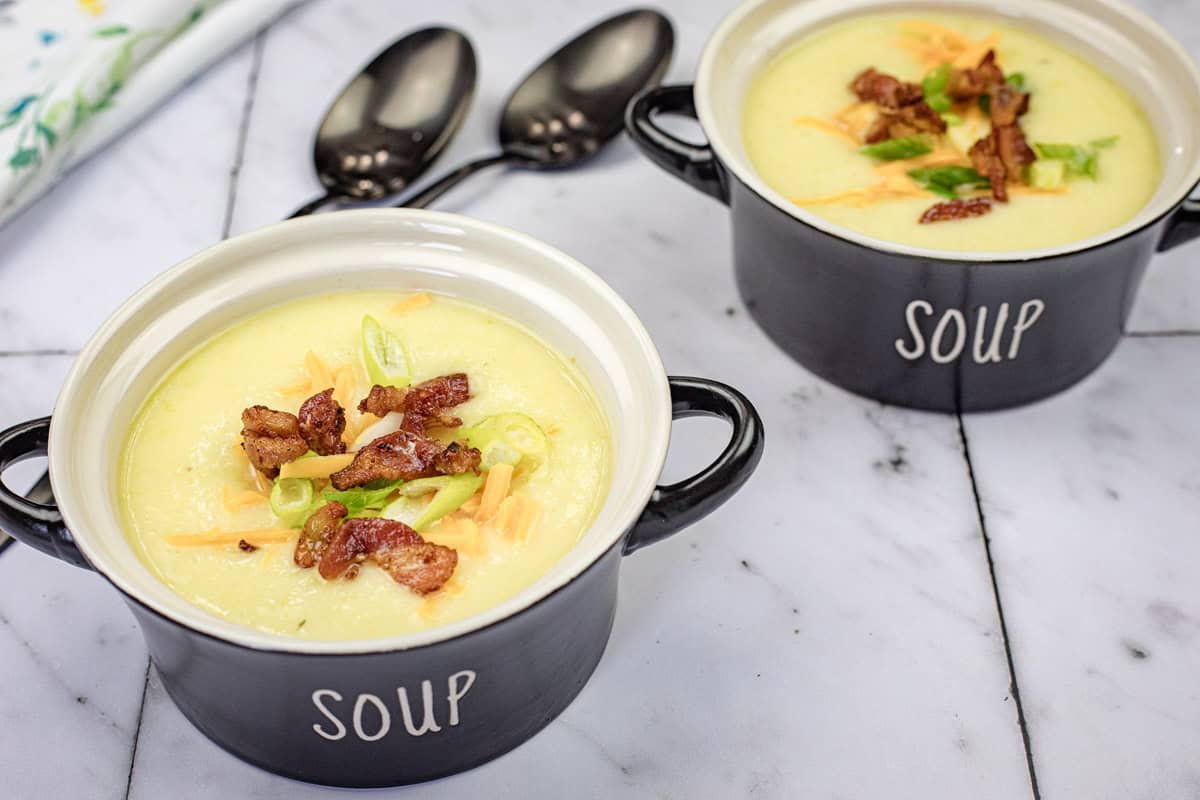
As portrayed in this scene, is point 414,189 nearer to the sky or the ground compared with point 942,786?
nearer to the sky

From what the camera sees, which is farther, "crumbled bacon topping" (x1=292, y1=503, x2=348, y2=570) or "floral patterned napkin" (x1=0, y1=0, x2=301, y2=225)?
"floral patterned napkin" (x1=0, y1=0, x2=301, y2=225)

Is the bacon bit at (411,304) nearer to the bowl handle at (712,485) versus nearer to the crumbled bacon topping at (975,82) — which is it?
the bowl handle at (712,485)

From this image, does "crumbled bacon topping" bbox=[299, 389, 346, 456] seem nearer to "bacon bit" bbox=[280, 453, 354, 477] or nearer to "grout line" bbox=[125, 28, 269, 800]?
"bacon bit" bbox=[280, 453, 354, 477]

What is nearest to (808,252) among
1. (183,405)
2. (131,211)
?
(183,405)

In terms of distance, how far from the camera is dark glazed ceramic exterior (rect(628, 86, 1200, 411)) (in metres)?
1.70

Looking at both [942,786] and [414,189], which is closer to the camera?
[942,786]

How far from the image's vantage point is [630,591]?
5.60 feet

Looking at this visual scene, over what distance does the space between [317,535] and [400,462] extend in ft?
0.35

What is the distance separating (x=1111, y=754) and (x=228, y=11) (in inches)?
67.2

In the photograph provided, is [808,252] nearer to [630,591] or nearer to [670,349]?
[670,349]

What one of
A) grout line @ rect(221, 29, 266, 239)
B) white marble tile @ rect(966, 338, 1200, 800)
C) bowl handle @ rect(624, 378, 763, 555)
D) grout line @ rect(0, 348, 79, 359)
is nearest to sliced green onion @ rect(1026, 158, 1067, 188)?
white marble tile @ rect(966, 338, 1200, 800)

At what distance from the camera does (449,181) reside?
7.04 feet

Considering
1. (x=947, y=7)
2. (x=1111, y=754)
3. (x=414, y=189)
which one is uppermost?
(x=947, y=7)

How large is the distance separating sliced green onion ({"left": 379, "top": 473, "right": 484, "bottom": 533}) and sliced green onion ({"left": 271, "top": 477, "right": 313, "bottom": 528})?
7 centimetres
